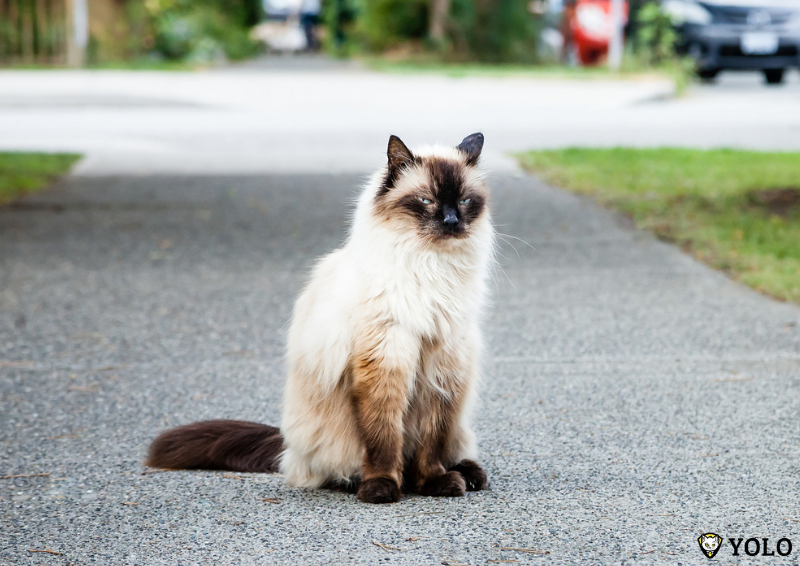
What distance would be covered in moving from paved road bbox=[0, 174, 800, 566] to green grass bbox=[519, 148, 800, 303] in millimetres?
264

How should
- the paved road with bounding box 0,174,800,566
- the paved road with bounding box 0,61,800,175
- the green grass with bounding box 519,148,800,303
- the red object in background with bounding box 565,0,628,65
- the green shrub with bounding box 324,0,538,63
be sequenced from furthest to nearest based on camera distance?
the green shrub with bounding box 324,0,538,63
the red object in background with bounding box 565,0,628,65
the paved road with bounding box 0,61,800,175
the green grass with bounding box 519,148,800,303
the paved road with bounding box 0,174,800,566

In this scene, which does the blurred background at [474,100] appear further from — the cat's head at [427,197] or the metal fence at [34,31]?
the cat's head at [427,197]

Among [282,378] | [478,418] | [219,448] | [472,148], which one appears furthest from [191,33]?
[472,148]

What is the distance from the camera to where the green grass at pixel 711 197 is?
272 inches

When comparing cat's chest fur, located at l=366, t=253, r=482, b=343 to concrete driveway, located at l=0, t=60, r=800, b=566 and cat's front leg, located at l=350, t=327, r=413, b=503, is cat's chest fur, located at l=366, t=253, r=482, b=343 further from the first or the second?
concrete driveway, located at l=0, t=60, r=800, b=566

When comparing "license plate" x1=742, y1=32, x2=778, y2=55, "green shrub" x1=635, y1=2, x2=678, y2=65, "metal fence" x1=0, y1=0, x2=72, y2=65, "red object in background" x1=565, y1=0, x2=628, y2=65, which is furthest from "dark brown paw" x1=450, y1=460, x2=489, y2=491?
"metal fence" x1=0, y1=0, x2=72, y2=65

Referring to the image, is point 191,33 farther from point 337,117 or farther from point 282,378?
point 282,378

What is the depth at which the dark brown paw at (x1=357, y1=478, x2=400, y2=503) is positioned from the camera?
318 cm

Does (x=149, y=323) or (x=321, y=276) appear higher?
(x=321, y=276)

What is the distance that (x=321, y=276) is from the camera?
3398 mm

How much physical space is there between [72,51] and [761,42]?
59.1 ft

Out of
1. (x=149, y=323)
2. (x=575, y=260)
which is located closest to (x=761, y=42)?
(x=575, y=260)

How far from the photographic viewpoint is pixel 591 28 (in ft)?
95.3

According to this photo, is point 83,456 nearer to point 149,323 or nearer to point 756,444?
point 149,323
